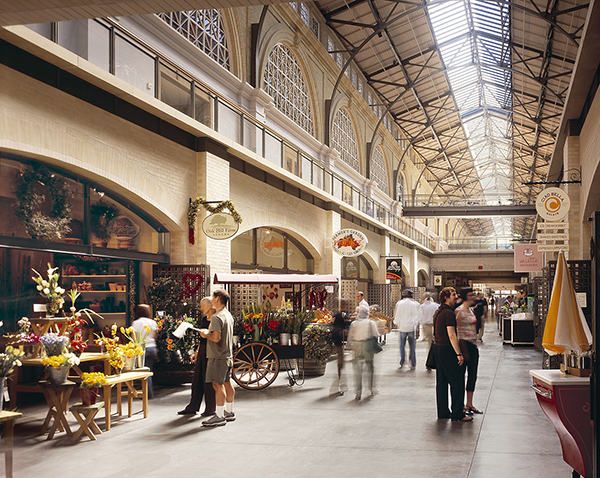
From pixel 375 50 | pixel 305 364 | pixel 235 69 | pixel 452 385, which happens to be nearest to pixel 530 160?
pixel 375 50

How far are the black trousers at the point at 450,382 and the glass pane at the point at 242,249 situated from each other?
8.05 m

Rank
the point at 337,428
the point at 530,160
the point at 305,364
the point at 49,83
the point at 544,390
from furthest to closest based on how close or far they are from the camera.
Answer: the point at 530,160
the point at 305,364
the point at 49,83
the point at 337,428
the point at 544,390

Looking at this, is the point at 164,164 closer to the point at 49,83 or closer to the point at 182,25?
the point at 49,83

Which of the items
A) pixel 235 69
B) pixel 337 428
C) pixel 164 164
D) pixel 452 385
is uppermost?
pixel 235 69

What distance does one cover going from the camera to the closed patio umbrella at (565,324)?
17.6ft

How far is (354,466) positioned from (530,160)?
4432 centimetres

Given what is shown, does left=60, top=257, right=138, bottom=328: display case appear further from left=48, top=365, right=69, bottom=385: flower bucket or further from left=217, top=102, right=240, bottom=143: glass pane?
left=48, top=365, right=69, bottom=385: flower bucket

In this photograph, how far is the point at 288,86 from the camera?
19359mm

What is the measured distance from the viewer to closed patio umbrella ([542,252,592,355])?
5375 mm

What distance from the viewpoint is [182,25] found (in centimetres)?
1320

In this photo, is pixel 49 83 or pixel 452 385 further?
pixel 49 83

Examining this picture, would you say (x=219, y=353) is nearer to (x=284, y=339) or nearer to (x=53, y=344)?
(x=53, y=344)

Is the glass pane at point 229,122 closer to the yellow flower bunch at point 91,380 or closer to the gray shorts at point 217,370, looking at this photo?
the gray shorts at point 217,370

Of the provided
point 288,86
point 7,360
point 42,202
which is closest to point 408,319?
point 42,202
